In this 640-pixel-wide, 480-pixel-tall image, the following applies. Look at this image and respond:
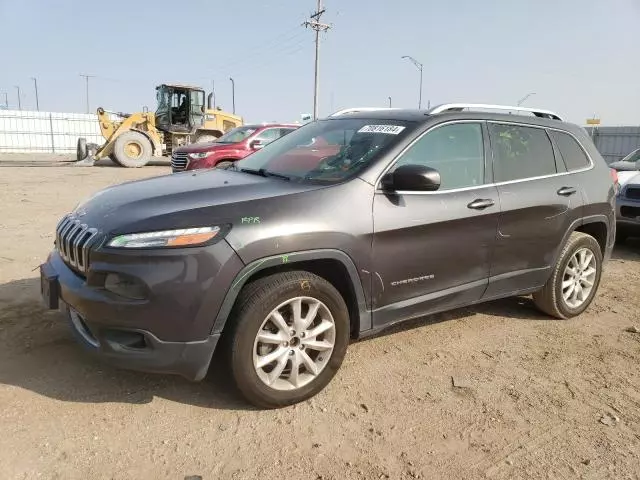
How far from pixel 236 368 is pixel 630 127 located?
82.3 ft

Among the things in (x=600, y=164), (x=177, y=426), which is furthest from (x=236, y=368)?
Result: (x=600, y=164)

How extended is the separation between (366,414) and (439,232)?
1262mm

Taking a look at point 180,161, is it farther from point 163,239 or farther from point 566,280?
point 163,239

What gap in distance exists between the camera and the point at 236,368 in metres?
2.82

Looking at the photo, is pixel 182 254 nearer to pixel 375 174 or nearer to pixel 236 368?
pixel 236 368

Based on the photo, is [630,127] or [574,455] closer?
[574,455]

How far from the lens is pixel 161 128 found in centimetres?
2191

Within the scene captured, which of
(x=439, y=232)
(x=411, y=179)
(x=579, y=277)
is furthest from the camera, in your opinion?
(x=579, y=277)

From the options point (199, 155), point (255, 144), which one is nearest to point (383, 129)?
point (199, 155)

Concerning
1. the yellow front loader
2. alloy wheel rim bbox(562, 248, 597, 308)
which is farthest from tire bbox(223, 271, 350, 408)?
the yellow front loader

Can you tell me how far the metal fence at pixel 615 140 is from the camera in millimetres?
22672

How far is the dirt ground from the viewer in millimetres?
2547

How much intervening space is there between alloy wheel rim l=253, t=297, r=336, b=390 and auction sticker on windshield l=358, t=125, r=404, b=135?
132cm


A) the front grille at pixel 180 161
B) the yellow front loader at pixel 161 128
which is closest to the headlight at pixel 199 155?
the front grille at pixel 180 161
